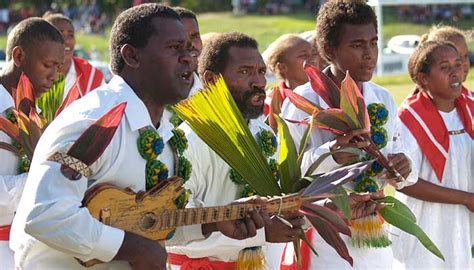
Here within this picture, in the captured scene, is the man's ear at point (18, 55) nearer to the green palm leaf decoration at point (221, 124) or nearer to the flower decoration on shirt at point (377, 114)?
the flower decoration on shirt at point (377, 114)

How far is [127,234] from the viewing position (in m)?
4.29

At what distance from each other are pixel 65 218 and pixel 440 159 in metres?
4.21

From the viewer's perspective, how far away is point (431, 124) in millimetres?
7883

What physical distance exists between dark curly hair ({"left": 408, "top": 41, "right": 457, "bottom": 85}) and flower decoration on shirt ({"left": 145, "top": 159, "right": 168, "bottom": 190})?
377cm

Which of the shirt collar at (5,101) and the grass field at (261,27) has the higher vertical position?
the shirt collar at (5,101)

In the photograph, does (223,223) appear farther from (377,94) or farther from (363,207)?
(377,94)

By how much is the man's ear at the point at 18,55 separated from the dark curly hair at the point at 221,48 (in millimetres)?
1399

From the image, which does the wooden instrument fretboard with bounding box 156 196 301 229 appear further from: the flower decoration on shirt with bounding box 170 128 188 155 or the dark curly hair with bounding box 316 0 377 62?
the dark curly hair with bounding box 316 0 377 62

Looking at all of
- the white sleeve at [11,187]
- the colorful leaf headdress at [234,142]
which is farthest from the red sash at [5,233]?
the colorful leaf headdress at [234,142]

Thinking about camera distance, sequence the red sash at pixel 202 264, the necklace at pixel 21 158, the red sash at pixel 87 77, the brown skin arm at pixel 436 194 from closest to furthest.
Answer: the red sash at pixel 202 264 → the necklace at pixel 21 158 → the brown skin arm at pixel 436 194 → the red sash at pixel 87 77

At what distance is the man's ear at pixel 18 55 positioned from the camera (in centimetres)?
727

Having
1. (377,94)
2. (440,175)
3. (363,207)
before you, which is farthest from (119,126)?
(440,175)

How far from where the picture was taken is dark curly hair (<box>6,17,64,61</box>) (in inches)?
289

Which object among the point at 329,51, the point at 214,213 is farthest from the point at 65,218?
the point at 329,51
